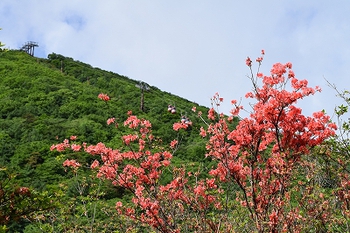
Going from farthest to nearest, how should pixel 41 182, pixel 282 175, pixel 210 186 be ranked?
pixel 41 182, pixel 210 186, pixel 282 175

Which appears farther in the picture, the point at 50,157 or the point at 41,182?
the point at 50,157

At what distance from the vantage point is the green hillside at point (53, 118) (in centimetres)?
1969

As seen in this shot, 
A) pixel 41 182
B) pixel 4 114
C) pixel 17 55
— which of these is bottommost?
pixel 41 182

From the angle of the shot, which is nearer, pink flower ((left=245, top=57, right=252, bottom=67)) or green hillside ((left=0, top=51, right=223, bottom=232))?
pink flower ((left=245, top=57, right=252, bottom=67))

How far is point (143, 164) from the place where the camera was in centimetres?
635

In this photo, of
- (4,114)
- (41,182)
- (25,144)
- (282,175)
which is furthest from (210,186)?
(4,114)

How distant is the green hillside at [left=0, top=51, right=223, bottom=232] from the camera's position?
64.6 ft

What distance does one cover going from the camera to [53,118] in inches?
1089

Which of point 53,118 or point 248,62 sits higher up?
point 53,118

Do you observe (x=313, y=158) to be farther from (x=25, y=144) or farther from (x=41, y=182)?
(x=25, y=144)

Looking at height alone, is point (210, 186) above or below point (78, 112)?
below

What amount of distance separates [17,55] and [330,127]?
44.4 meters

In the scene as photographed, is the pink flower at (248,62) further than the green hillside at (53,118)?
No

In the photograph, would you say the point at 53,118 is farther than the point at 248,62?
Yes
